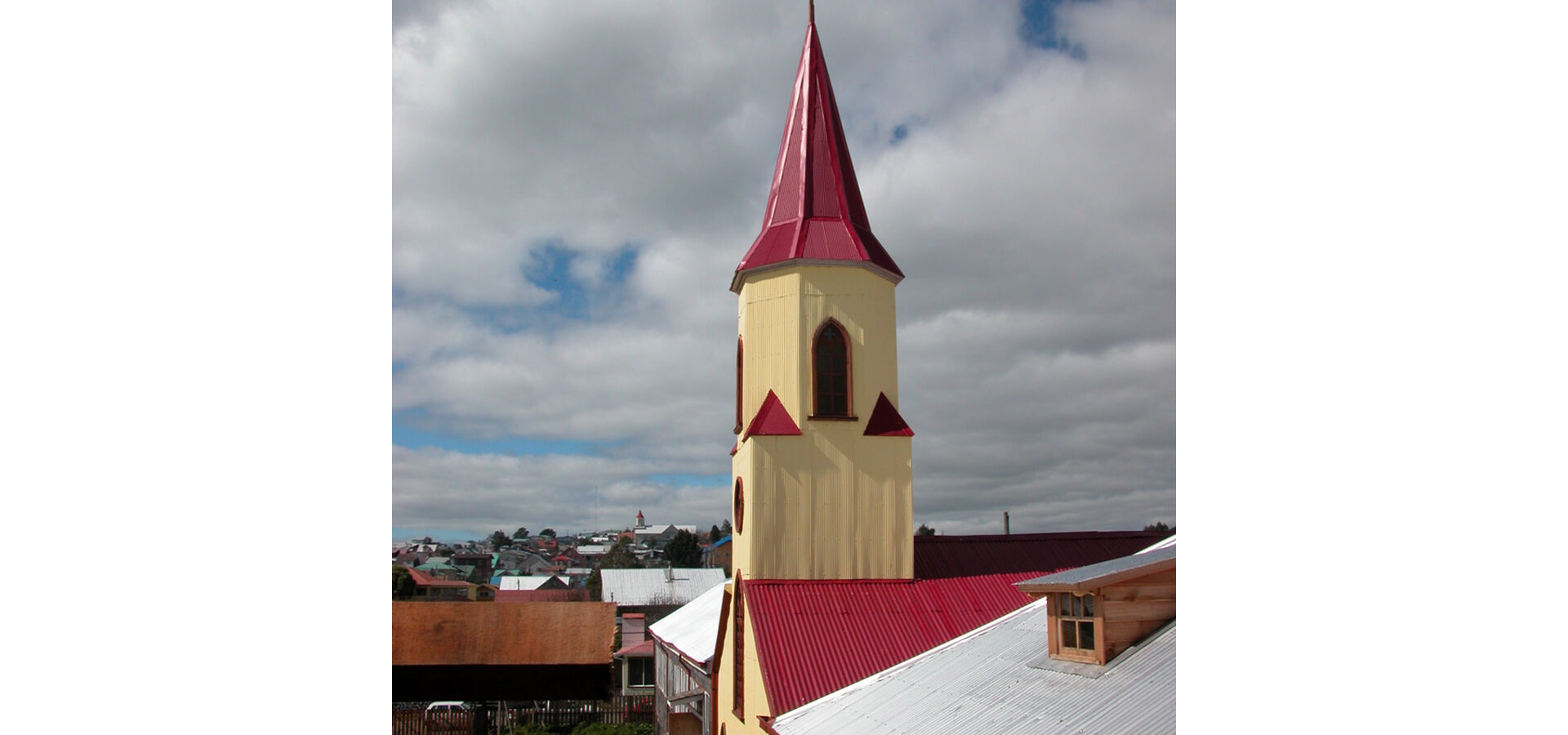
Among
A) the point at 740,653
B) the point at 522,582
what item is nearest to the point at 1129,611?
the point at 740,653

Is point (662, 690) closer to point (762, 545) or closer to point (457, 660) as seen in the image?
point (457, 660)

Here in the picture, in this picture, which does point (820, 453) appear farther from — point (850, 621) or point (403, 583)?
point (403, 583)

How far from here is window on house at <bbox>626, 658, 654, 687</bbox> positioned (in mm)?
35375

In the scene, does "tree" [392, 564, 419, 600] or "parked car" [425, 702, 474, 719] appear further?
"tree" [392, 564, 419, 600]

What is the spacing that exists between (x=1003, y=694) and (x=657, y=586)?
157ft

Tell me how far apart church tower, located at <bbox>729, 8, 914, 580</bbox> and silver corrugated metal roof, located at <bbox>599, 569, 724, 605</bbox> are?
3782 cm

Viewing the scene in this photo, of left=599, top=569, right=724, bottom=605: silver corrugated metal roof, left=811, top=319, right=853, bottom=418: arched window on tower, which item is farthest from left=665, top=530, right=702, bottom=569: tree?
left=811, top=319, right=853, bottom=418: arched window on tower

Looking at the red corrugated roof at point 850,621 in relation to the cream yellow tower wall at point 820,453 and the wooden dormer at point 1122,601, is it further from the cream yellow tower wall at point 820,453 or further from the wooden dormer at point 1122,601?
the wooden dormer at point 1122,601

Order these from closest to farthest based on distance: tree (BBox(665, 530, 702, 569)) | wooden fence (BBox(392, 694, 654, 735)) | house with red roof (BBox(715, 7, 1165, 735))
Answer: house with red roof (BBox(715, 7, 1165, 735)), wooden fence (BBox(392, 694, 654, 735)), tree (BBox(665, 530, 702, 569))

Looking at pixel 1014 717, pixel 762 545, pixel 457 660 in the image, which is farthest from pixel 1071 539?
pixel 457 660

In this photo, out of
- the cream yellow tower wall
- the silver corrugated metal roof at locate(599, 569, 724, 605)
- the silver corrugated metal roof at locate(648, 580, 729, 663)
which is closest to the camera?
the cream yellow tower wall

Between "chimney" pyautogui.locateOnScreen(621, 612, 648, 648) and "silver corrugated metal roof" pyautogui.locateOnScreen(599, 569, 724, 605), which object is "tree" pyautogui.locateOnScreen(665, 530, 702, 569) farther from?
"chimney" pyautogui.locateOnScreen(621, 612, 648, 648)

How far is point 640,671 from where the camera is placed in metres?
35.8
